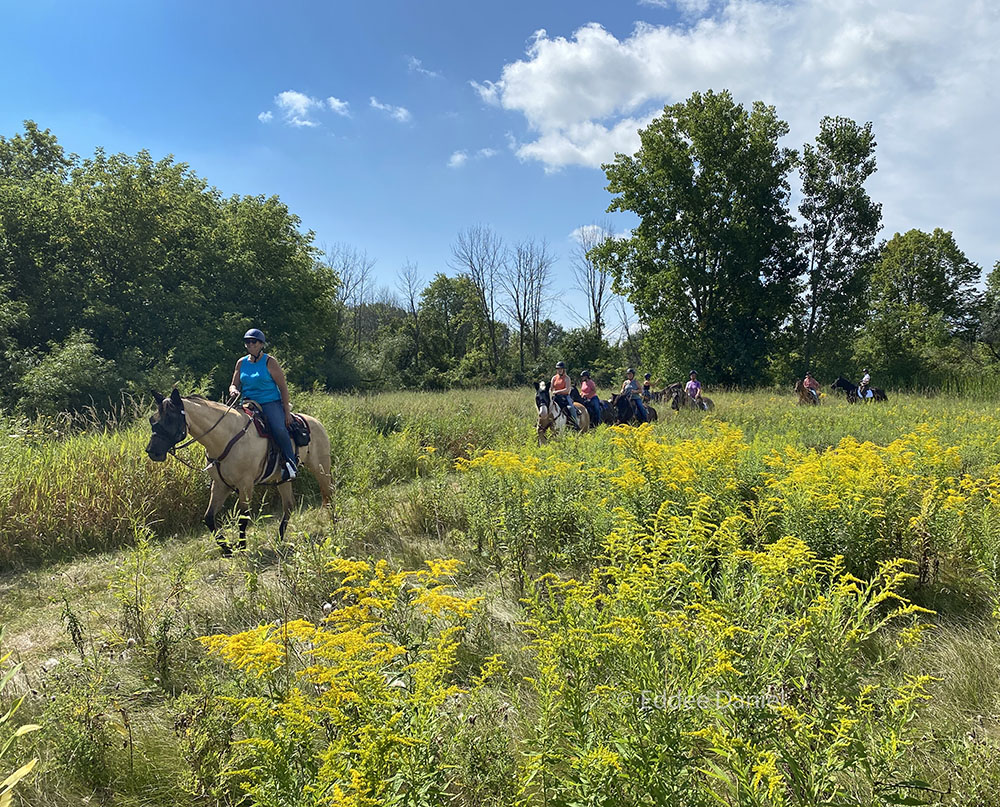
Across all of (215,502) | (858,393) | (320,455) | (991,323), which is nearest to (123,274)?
(320,455)

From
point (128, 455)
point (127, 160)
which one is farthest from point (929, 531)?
point (127, 160)

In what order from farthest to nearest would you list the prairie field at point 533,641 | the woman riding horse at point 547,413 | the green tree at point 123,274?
1. the green tree at point 123,274
2. the woman riding horse at point 547,413
3. the prairie field at point 533,641

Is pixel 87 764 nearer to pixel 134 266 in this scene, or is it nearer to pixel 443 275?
pixel 134 266

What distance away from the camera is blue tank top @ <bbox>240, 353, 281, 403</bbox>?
6164 millimetres

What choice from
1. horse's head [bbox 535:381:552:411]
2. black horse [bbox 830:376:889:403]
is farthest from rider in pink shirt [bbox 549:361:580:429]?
black horse [bbox 830:376:889:403]

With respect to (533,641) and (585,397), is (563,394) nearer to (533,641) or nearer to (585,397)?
(585,397)

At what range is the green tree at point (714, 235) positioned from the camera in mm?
26609

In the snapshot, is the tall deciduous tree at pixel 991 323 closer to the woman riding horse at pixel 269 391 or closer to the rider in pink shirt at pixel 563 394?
the rider in pink shirt at pixel 563 394

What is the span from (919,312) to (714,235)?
45.4 feet

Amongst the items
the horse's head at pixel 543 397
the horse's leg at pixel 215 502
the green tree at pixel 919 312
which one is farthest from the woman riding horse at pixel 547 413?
the green tree at pixel 919 312

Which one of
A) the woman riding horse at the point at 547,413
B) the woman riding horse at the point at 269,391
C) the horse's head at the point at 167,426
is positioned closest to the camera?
the horse's head at the point at 167,426

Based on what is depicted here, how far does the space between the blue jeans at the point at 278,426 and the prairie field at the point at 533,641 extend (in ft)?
3.24

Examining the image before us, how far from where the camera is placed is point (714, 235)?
26719 millimetres

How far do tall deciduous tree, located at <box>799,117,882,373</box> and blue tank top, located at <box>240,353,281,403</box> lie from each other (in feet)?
98.6
